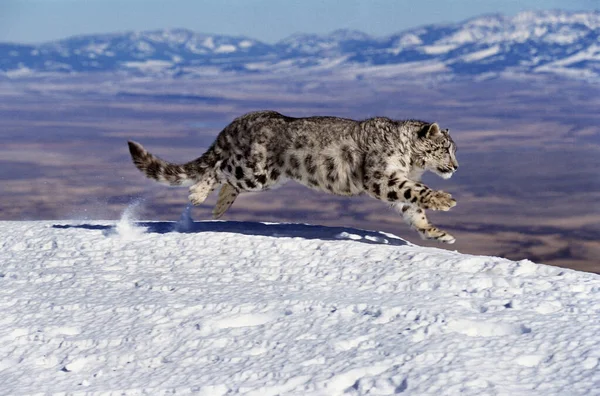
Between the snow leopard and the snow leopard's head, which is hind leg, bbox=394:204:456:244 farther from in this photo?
the snow leopard's head

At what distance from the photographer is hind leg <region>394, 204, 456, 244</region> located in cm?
895

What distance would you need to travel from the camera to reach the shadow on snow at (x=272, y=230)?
9.00m

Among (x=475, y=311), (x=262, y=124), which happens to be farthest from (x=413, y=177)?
(x=475, y=311)

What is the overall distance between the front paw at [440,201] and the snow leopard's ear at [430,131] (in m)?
0.83

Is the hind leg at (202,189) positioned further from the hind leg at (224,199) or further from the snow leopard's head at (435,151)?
the snow leopard's head at (435,151)

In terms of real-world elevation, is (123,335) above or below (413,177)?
below

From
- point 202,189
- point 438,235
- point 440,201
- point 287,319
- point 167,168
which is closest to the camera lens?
point 287,319

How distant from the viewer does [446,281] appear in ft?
23.0

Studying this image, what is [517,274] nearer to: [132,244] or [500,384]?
[500,384]

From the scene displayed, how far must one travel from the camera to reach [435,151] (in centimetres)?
866

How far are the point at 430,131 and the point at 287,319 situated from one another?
10.4 feet

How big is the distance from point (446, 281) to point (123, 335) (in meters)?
2.73

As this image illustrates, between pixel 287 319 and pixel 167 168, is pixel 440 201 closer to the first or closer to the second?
pixel 287 319

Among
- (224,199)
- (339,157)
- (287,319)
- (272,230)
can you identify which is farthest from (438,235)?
(287,319)
